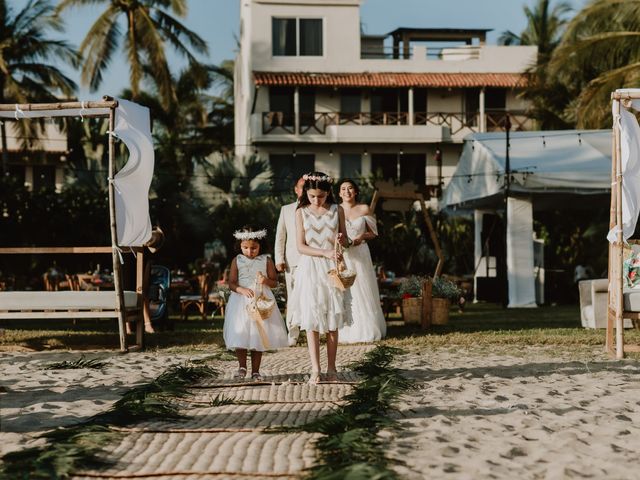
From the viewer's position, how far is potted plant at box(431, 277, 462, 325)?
1512cm

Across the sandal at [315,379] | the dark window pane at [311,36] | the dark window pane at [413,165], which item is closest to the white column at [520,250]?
the sandal at [315,379]

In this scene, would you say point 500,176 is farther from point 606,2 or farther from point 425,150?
point 425,150

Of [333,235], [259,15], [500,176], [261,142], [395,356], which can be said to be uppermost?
[259,15]

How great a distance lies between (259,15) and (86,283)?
76.0 feet

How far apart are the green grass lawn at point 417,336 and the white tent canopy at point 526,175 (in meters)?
5.35

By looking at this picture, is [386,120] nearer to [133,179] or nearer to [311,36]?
[311,36]

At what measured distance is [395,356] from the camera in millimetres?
10625

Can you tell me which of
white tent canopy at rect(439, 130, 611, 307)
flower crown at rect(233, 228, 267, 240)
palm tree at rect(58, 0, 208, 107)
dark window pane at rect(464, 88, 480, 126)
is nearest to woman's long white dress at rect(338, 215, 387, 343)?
flower crown at rect(233, 228, 267, 240)

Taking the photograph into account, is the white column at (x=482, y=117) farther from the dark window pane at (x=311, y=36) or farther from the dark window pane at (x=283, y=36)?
the dark window pane at (x=283, y=36)

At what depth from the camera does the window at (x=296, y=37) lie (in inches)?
1604

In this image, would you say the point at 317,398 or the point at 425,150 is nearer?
the point at 317,398

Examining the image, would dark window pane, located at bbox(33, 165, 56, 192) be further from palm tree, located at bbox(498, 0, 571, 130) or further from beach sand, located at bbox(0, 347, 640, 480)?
beach sand, located at bbox(0, 347, 640, 480)

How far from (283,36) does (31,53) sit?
10010 millimetres

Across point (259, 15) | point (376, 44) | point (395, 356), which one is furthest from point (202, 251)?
point (395, 356)
